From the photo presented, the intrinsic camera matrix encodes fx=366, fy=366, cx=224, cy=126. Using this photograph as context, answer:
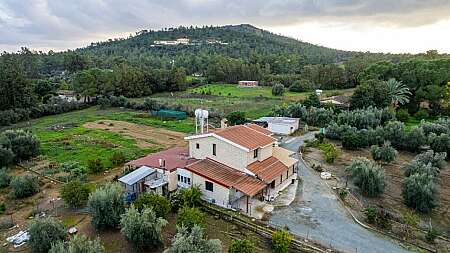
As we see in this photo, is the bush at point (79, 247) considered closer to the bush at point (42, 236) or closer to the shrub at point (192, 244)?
the bush at point (42, 236)

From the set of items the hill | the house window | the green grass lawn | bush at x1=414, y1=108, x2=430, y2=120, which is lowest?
the green grass lawn

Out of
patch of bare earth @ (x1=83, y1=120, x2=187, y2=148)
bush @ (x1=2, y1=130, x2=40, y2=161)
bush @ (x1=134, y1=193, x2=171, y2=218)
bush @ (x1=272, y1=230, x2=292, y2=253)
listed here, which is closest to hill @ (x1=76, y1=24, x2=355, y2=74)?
patch of bare earth @ (x1=83, y1=120, x2=187, y2=148)

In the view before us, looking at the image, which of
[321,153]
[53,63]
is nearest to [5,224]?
[321,153]

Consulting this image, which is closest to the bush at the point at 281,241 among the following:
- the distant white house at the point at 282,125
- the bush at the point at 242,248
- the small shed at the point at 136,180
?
the bush at the point at 242,248

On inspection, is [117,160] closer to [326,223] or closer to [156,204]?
[156,204]

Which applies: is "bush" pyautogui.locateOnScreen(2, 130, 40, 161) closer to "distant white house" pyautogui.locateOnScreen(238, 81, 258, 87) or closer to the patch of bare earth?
the patch of bare earth
